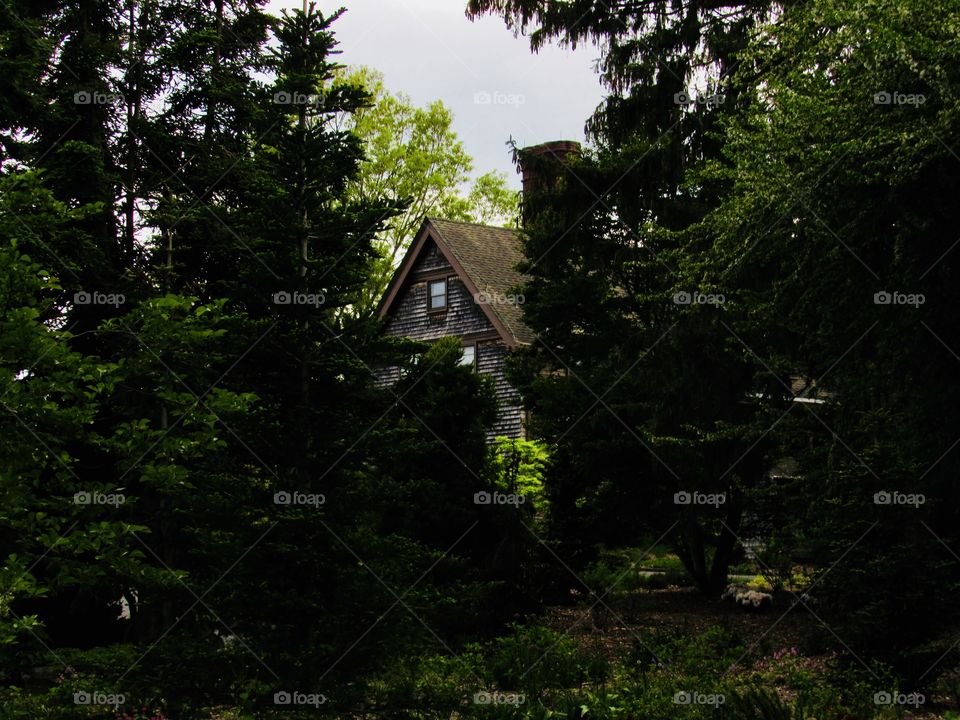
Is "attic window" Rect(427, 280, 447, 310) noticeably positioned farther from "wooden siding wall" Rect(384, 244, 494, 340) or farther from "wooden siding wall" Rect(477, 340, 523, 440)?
"wooden siding wall" Rect(477, 340, 523, 440)

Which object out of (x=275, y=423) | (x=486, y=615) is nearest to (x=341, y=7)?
(x=275, y=423)

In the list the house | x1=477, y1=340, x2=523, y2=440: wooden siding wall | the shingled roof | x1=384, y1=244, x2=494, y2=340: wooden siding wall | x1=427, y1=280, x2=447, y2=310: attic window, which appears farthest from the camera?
x1=427, y1=280, x2=447, y2=310: attic window

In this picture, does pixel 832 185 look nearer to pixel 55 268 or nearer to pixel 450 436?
pixel 450 436

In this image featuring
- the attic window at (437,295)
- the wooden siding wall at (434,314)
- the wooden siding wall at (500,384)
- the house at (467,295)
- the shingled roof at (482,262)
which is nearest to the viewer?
the wooden siding wall at (500,384)

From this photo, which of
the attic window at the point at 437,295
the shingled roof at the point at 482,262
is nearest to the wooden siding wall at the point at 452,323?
the attic window at the point at 437,295

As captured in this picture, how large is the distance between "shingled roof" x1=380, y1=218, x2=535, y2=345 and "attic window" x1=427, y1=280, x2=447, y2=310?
1.02 metres

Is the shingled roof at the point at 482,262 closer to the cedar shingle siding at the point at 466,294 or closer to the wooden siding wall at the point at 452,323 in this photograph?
the cedar shingle siding at the point at 466,294

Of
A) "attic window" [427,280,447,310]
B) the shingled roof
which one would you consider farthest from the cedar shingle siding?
"attic window" [427,280,447,310]

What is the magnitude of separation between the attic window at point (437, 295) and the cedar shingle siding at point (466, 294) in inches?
7.6

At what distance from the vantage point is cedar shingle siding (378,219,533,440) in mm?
30812

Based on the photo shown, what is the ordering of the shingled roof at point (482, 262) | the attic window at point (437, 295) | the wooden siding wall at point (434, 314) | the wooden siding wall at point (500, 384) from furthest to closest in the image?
the attic window at point (437, 295), the wooden siding wall at point (434, 314), the shingled roof at point (482, 262), the wooden siding wall at point (500, 384)

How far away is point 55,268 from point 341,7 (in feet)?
21.6

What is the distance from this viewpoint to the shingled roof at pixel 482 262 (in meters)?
30.7

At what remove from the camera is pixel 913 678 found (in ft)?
35.8
